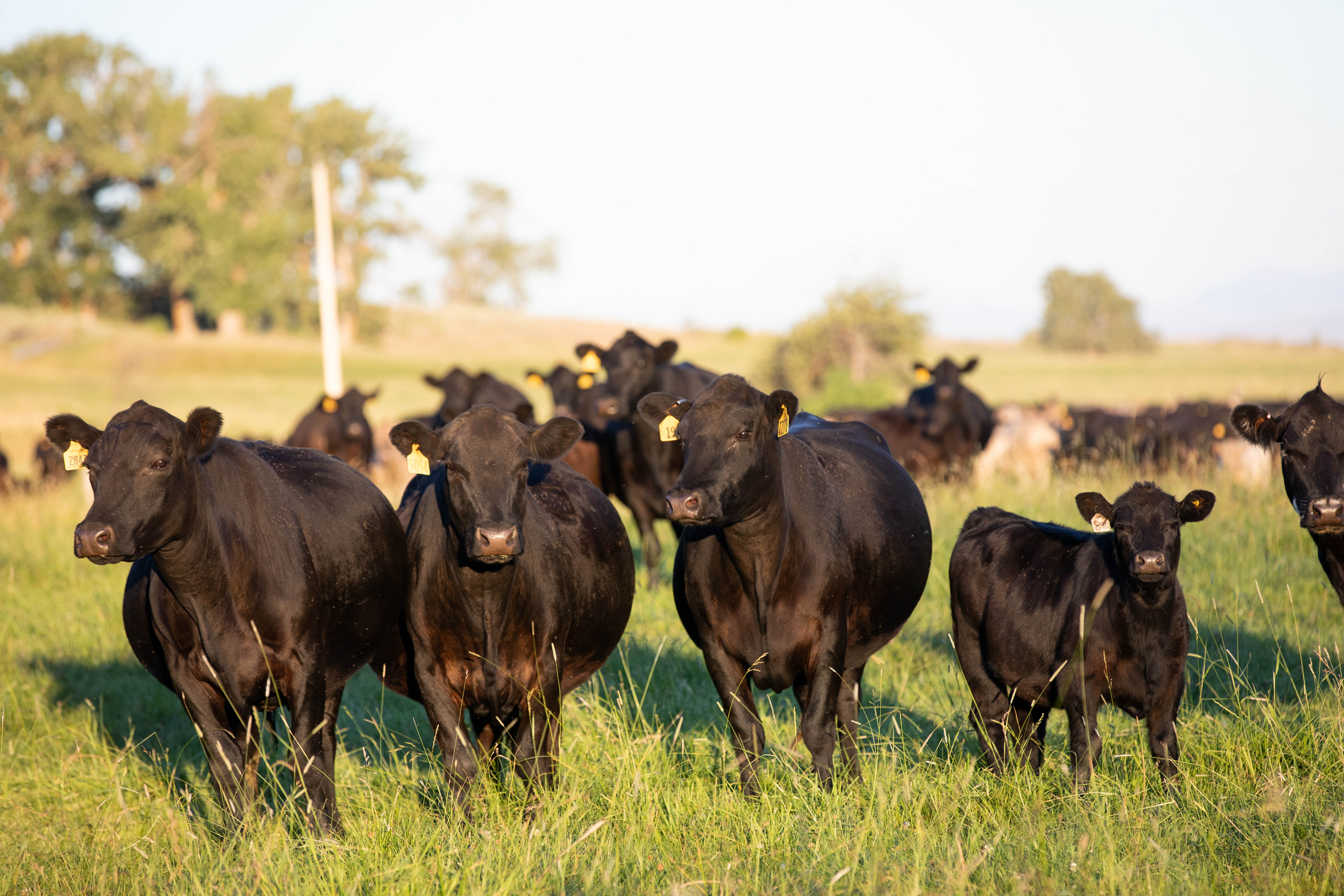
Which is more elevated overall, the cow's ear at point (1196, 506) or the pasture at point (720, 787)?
the cow's ear at point (1196, 506)

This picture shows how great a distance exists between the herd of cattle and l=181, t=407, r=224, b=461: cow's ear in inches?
0.7

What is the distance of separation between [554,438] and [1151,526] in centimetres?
263

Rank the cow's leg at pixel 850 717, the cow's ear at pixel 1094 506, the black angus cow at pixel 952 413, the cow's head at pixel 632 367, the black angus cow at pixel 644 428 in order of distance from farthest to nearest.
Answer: the black angus cow at pixel 952 413 < the cow's head at pixel 632 367 < the black angus cow at pixel 644 428 < the cow's leg at pixel 850 717 < the cow's ear at pixel 1094 506

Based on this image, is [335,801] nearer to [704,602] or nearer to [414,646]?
[414,646]

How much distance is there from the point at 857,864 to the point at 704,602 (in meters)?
1.62

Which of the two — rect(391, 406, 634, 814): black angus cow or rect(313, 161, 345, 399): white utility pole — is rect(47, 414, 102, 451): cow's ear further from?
rect(313, 161, 345, 399): white utility pole

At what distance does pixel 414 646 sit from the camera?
5.58 meters

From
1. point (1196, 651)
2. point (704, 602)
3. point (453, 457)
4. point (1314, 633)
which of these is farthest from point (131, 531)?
point (1314, 633)

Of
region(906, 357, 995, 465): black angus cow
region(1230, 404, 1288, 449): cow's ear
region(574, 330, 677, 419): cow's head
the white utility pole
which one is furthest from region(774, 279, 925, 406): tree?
region(1230, 404, 1288, 449): cow's ear

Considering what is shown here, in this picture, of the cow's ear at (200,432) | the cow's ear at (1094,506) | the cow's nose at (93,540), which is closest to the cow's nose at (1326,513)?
the cow's ear at (1094,506)

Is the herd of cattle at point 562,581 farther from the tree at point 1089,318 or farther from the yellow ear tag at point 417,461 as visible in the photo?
the tree at point 1089,318

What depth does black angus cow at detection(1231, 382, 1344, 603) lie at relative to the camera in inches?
215

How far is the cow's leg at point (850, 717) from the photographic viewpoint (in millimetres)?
5832

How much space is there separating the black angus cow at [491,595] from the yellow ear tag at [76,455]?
1286 millimetres
